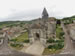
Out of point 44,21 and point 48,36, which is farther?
point 44,21

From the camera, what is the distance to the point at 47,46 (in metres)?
23.7

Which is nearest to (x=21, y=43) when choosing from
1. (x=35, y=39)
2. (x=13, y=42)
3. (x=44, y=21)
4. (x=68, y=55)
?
(x=13, y=42)

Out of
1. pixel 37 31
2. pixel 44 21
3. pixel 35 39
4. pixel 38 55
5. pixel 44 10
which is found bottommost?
pixel 38 55

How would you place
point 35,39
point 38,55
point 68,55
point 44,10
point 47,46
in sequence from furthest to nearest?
point 44,10
point 35,39
point 47,46
point 38,55
point 68,55

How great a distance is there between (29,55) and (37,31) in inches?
354

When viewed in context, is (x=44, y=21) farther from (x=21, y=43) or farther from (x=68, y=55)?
(x=68, y=55)

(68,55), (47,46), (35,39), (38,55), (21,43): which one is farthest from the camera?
(35,39)

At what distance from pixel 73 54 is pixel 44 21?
24110 mm

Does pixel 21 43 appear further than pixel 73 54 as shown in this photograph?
Yes

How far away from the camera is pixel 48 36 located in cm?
2866

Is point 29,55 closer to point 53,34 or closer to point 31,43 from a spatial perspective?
point 31,43

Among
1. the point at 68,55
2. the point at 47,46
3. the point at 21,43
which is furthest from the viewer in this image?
the point at 21,43

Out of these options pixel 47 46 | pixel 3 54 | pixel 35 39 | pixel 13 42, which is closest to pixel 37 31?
pixel 35 39

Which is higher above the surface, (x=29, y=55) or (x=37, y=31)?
(x=37, y=31)
